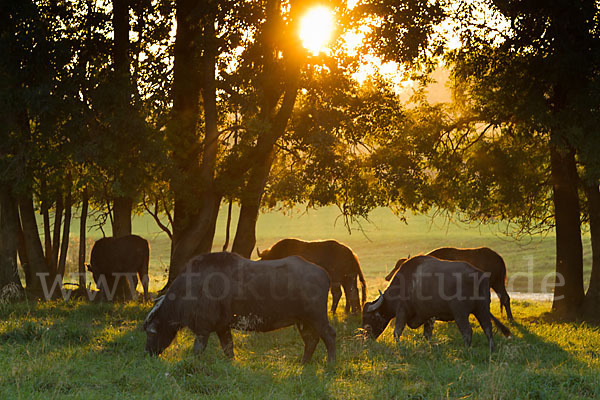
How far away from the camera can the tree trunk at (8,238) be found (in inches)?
747

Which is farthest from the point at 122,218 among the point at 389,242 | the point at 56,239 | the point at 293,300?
the point at 389,242

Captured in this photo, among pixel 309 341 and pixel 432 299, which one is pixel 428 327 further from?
pixel 309 341

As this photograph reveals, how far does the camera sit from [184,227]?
2000 centimetres

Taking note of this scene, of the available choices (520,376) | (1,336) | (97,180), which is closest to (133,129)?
(97,180)

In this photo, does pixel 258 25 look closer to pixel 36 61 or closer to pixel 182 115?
pixel 182 115

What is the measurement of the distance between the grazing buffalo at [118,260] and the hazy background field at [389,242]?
22.9 feet

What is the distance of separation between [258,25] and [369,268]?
→ 1352 inches

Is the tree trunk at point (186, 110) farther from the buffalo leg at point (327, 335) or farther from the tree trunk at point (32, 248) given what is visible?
the buffalo leg at point (327, 335)

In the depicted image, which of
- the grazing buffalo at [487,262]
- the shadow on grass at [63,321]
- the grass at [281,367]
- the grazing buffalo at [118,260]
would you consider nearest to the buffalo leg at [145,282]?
the grazing buffalo at [118,260]

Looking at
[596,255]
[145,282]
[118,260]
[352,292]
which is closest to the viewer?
[596,255]

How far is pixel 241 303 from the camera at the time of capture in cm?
1138

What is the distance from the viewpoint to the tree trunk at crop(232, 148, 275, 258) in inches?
801

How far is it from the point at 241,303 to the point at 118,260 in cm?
999

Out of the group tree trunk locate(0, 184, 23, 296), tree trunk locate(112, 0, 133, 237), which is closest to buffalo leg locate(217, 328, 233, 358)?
tree trunk locate(112, 0, 133, 237)
